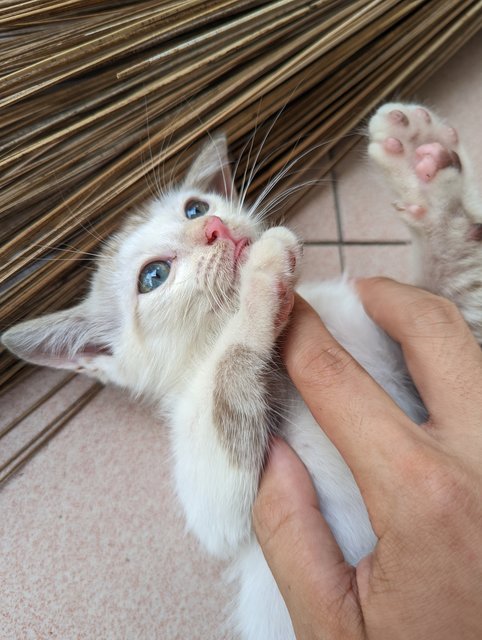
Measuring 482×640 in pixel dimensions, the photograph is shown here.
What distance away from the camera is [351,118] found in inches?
52.0

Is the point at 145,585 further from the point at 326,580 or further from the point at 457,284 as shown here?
the point at 457,284

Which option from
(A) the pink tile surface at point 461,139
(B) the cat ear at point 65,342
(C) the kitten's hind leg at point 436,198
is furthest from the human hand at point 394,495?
(A) the pink tile surface at point 461,139

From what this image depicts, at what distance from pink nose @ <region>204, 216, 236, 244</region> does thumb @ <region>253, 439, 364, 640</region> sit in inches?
16.0

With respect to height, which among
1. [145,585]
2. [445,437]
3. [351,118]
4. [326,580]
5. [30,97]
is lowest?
[145,585]

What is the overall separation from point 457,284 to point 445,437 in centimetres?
36

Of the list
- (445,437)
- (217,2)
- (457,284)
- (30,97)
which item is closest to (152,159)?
(30,97)

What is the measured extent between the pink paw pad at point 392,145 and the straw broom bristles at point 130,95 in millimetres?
350

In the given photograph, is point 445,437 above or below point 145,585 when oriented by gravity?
above

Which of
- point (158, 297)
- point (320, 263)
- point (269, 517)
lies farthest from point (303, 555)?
point (320, 263)

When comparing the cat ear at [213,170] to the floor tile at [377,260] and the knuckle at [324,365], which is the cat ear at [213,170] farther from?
the knuckle at [324,365]

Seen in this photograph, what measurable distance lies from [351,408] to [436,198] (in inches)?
18.1

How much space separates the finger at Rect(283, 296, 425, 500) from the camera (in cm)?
61

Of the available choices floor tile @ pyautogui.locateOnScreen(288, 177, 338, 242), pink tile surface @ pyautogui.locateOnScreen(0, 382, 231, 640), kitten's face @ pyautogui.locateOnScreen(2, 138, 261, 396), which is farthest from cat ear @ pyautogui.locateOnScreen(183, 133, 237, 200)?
pink tile surface @ pyautogui.locateOnScreen(0, 382, 231, 640)

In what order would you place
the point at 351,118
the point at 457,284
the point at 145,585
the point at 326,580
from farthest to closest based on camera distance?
the point at 351,118, the point at 145,585, the point at 457,284, the point at 326,580
